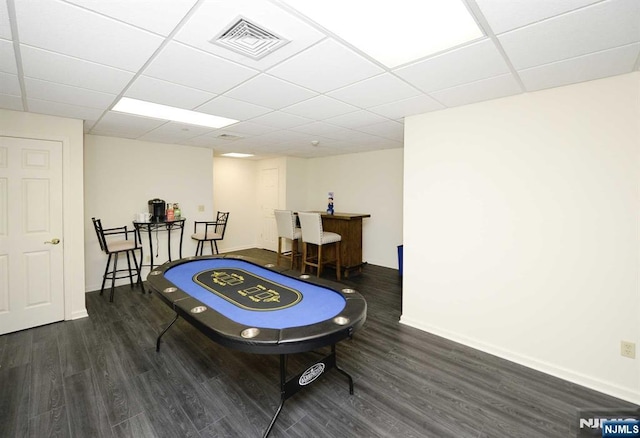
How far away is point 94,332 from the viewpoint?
3.02 m

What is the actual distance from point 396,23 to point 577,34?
3.39 feet

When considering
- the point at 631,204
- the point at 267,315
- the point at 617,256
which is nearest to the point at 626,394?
the point at 617,256

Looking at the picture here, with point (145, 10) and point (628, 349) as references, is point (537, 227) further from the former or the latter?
point (145, 10)

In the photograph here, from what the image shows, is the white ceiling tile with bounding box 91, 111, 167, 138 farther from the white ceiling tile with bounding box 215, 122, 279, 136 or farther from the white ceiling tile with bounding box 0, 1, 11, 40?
the white ceiling tile with bounding box 0, 1, 11, 40

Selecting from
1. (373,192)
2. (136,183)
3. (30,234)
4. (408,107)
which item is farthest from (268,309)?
(373,192)

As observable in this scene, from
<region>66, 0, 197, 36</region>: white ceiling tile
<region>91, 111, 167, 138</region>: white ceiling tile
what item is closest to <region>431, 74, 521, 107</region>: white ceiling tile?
<region>66, 0, 197, 36</region>: white ceiling tile

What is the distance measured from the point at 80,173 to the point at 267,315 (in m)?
3.08

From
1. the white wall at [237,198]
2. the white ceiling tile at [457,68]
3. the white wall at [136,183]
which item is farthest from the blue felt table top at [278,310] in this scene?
the white wall at [237,198]

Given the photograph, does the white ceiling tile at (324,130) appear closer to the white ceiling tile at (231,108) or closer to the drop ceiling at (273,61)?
the drop ceiling at (273,61)

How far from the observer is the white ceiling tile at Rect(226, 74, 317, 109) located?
7.41 feet

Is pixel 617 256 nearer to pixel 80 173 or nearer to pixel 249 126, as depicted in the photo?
pixel 249 126

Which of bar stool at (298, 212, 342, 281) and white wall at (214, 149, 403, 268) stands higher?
white wall at (214, 149, 403, 268)

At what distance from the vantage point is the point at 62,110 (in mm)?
2957

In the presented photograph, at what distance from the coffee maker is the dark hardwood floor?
2.01 m
